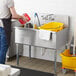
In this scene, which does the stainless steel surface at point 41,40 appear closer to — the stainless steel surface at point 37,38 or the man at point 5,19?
the stainless steel surface at point 37,38

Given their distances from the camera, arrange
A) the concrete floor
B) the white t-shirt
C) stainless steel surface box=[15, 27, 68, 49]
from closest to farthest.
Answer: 1. the white t-shirt
2. stainless steel surface box=[15, 27, 68, 49]
3. the concrete floor

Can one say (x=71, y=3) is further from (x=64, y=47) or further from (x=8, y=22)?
(x=8, y=22)

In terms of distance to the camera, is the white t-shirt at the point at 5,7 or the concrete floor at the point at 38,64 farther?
the concrete floor at the point at 38,64

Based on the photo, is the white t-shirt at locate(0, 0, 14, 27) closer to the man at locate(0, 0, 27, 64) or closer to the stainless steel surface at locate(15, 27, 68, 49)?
the man at locate(0, 0, 27, 64)

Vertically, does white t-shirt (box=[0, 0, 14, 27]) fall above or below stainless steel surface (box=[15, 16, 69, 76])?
above

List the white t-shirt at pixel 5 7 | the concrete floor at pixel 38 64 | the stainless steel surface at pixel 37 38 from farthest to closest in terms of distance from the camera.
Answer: the concrete floor at pixel 38 64
the stainless steel surface at pixel 37 38
the white t-shirt at pixel 5 7

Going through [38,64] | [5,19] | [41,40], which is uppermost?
[5,19]

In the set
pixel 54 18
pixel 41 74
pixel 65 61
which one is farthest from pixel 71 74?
pixel 41 74

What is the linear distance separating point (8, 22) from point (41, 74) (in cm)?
178

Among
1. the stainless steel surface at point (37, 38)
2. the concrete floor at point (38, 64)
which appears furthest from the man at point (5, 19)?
the concrete floor at point (38, 64)

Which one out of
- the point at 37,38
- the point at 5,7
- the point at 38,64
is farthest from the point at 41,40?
the point at 5,7

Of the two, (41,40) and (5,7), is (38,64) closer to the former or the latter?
(41,40)

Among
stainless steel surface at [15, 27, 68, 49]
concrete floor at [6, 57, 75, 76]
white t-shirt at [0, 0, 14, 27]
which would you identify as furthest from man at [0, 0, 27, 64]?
concrete floor at [6, 57, 75, 76]

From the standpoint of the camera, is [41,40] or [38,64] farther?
[38,64]
